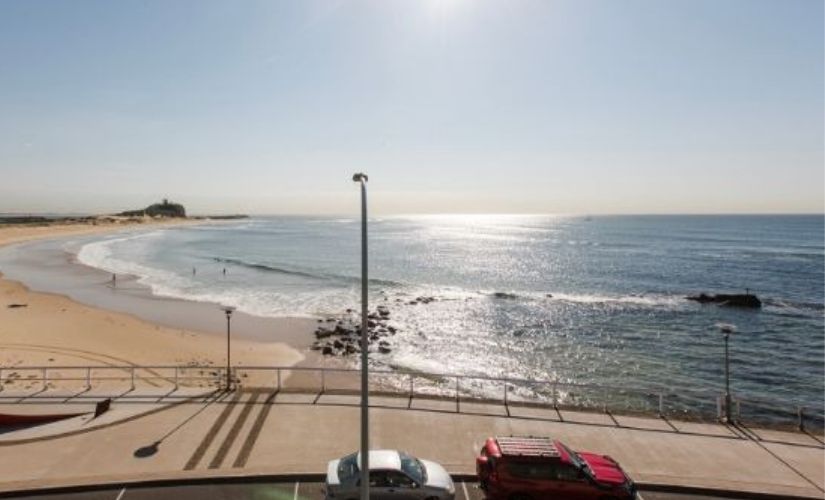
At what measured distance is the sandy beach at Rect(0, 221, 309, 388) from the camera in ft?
102

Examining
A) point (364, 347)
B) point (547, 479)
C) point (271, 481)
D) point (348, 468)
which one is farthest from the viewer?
point (271, 481)

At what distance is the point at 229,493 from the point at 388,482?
3.88 meters

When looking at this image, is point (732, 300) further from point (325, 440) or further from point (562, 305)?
point (325, 440)

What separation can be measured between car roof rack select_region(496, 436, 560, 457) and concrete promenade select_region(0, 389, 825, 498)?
1.51 m

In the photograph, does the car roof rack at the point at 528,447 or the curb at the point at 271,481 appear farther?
the curb at the point at 271,481

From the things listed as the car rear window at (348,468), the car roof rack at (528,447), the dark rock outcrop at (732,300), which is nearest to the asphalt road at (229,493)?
the car rear window at (348,468)

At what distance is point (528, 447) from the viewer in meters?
14.0

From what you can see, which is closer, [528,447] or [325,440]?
[528,447]

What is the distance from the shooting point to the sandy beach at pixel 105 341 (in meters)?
31.2

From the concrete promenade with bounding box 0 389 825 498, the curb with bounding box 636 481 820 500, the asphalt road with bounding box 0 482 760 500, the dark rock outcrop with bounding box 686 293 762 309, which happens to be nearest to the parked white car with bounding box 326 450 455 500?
the asphalt road with bounding box 0 482 760 500

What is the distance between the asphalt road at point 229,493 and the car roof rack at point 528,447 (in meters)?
1.32

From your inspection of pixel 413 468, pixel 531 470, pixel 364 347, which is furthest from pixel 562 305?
pixel 364 347

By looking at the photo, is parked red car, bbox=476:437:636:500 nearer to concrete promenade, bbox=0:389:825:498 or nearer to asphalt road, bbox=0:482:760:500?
asphalt road, bbox=0:482:760:500

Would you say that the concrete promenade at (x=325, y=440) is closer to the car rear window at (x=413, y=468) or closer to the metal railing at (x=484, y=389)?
the car rear window at (x=413, y=468)
